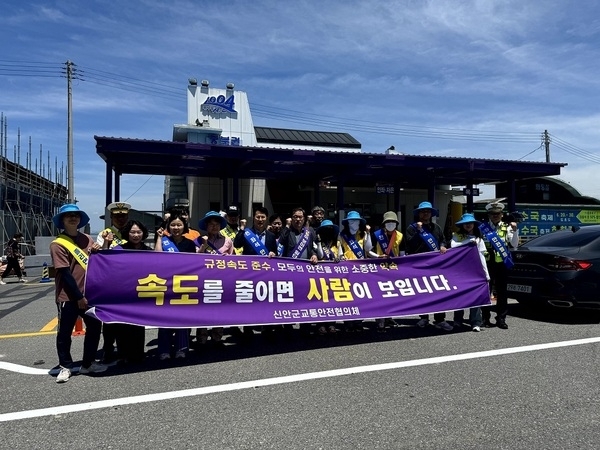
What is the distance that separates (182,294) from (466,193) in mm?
20960

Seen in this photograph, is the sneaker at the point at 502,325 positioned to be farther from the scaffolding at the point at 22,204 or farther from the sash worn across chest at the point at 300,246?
the scaffolding at the point at 22,204

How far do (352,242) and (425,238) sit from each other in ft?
3.50

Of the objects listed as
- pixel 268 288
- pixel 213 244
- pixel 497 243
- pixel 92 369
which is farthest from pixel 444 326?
pixel 92 369

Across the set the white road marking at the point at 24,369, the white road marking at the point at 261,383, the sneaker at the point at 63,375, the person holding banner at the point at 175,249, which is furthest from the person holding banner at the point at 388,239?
the white road marking at the point at 24,369

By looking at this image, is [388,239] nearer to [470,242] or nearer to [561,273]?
[470,242]

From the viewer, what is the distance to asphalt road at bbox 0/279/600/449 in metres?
3.20

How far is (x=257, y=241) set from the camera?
19.1 feet

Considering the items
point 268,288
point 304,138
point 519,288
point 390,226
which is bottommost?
point 519,288

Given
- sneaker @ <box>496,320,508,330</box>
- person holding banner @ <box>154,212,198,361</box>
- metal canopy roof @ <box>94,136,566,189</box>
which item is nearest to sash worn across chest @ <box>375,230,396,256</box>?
sneaker @ <box>496,320,508,330</box>

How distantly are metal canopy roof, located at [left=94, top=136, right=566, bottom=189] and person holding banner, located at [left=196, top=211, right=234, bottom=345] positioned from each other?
37.7ft

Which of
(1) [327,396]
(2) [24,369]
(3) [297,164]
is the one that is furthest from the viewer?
(3) [297,164]

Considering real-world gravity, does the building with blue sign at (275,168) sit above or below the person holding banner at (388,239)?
above

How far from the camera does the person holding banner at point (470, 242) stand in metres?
6.50

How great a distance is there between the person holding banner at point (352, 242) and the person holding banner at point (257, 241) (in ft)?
3.65
